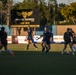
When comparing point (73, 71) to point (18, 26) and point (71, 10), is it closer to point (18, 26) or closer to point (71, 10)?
point (18, 26)

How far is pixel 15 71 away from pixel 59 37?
3268 cm

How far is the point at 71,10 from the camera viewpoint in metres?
87.9

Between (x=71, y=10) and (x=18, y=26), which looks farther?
(x=71, y=10)

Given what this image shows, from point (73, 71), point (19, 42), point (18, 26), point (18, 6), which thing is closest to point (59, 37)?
point (19, 42)

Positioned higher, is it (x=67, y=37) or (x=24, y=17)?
(x=24, y=17)

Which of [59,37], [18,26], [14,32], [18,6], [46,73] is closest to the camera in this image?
[46,73]

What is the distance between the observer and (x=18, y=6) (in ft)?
323

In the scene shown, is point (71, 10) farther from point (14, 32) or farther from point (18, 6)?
point (14, 32)

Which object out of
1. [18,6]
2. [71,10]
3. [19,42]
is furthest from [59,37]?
[18,6]

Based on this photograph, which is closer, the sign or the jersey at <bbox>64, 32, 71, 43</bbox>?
the jersey at <bbox>64, 32, 71, 43</bbox>

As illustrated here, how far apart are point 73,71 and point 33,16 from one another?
4480 centimetres

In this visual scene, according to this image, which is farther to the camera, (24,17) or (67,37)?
(24,17)

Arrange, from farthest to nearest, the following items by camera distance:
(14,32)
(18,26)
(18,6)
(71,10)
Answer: (18,6) → (71,10) → (14,32) → (18,26)

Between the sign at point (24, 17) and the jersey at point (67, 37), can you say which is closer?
the jersey at point (67, 37)
